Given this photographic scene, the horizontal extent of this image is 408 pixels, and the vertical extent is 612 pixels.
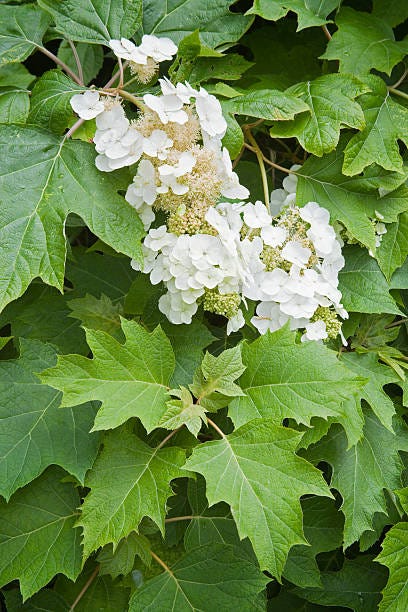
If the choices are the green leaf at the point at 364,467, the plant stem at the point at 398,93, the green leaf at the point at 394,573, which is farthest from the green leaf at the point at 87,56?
the green leaf at the point at 394,573

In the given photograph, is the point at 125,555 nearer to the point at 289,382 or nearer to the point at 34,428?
the point at 34,428

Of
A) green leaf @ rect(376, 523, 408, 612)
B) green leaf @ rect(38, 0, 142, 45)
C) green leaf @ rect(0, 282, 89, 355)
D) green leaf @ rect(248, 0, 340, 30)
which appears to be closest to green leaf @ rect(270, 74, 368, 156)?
green leaf @ rect(248, 0, 340, 30)

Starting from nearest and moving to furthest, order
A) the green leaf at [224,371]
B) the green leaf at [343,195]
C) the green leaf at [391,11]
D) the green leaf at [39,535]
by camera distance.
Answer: the green leaf at [224,371]
the green leaf at [39,535]
the green leaf at [343,195]
the green leaf at [391,11]

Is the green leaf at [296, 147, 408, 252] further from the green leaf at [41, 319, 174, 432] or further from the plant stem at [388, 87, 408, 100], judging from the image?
the green leaf at [41, 319, 174, 432]

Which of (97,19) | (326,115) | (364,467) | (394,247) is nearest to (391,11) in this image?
(326,115)

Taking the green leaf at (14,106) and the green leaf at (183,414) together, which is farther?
the green leaf at (14,106)

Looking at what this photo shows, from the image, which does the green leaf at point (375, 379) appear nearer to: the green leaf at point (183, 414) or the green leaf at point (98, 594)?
the green leaf at point (183, 414)

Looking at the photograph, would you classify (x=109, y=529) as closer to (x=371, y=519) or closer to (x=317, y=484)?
(x=317, y=484)
